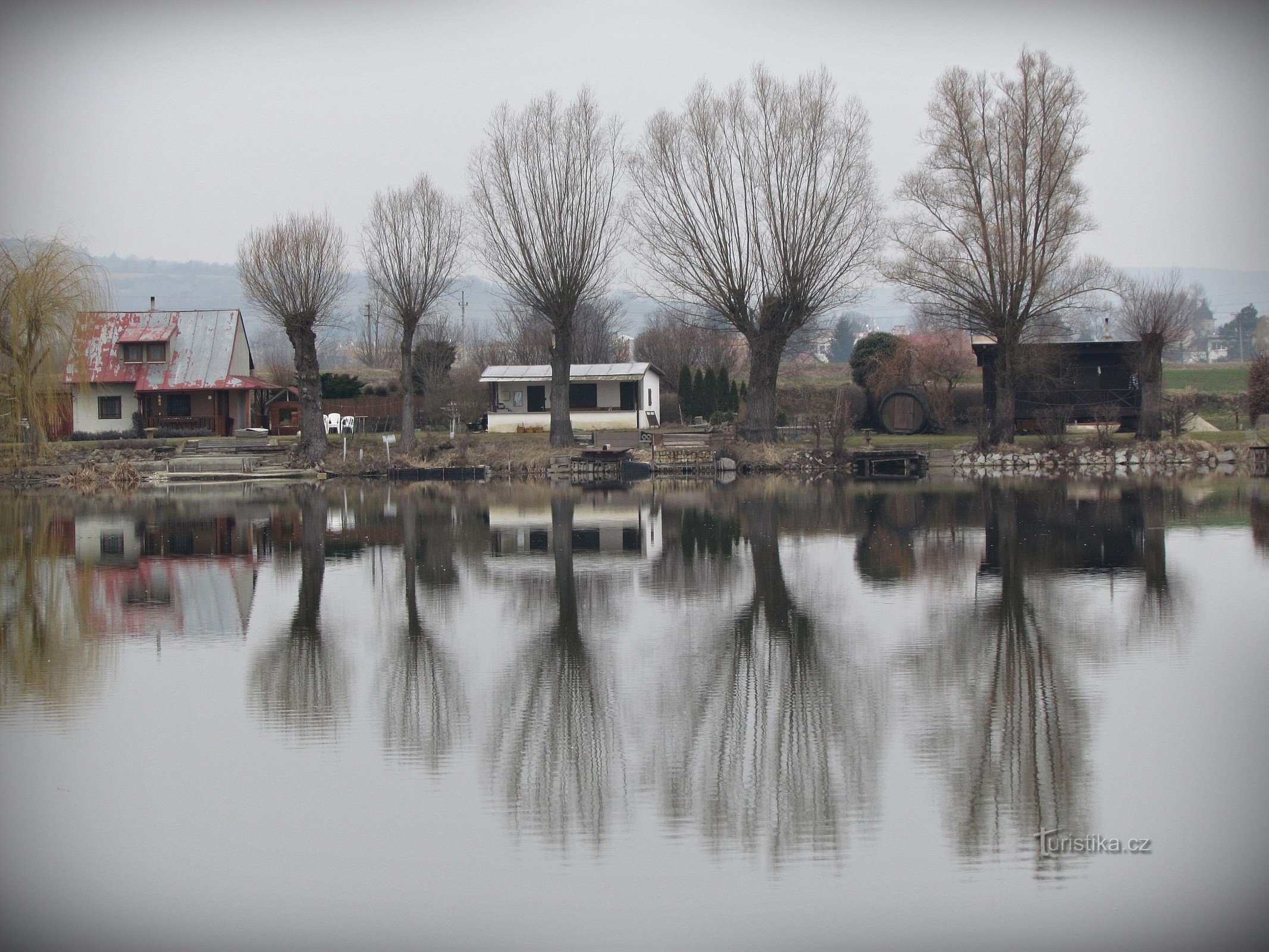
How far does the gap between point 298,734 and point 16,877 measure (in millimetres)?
2462

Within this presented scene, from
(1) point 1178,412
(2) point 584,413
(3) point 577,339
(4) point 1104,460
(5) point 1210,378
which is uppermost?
(3) point 577,339

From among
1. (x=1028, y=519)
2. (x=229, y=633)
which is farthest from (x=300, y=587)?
(x=1028, y=519)

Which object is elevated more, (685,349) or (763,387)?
(685,349)

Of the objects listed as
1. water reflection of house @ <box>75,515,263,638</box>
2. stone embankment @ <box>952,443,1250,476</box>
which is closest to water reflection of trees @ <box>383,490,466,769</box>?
water reflection of house @ <box>75,515,263,638</box>

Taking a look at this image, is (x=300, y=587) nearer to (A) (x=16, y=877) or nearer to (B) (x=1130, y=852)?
(A) (x=16, y=877)

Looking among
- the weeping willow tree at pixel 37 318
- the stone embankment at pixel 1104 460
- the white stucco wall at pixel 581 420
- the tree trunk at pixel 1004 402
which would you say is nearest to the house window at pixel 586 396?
the white stucco wall at pixel 581 420

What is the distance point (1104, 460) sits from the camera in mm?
39562

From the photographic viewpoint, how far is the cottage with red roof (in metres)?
50.9

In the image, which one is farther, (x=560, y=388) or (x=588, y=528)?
(x=560, y=388)

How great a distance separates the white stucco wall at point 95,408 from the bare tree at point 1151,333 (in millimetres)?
41071

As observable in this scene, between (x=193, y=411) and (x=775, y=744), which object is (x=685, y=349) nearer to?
(x=193, y=411)

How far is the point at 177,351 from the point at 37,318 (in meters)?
16.5

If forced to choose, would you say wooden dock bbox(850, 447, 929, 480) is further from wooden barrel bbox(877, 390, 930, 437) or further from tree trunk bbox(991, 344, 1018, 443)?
wooden barrel bbox(877, 390, 930, 437)

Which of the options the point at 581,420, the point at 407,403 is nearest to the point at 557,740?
the point at 407,403
